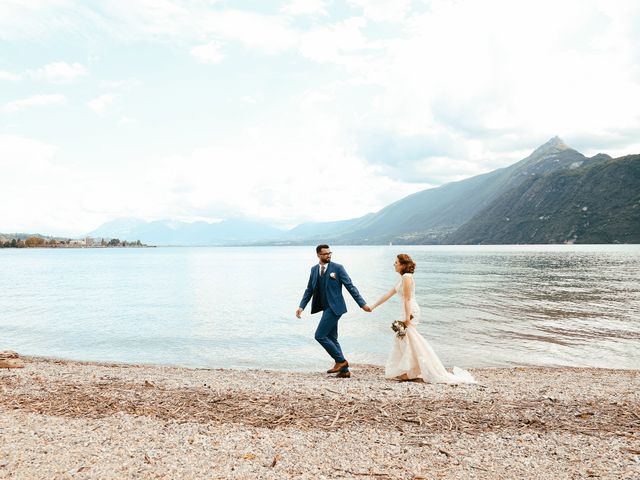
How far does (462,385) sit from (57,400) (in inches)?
379

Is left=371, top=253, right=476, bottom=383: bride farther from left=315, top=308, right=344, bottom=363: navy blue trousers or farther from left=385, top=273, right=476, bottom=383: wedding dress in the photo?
left=315, top=308, right=344, bottom=363: navy blue trousers

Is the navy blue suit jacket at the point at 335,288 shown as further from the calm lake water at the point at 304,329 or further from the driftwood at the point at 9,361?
the driftwood at the point at 9,361

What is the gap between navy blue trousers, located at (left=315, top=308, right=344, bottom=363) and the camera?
12414 millimetres

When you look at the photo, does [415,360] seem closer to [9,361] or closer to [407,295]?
[407,295]

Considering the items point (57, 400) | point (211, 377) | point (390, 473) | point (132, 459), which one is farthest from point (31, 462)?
point (211, 377)

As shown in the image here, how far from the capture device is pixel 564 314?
34281 millimetres

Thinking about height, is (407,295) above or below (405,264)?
below

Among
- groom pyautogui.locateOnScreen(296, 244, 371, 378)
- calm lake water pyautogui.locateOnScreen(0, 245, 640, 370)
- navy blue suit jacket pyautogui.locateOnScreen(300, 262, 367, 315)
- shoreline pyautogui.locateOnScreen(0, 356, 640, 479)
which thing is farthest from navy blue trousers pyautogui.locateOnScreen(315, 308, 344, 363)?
calm lake water pyautogui.locateOnScreen(0, 245, 640, 370)

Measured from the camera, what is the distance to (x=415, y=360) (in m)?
12.5

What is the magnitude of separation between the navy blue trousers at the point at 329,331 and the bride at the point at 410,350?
1172 millimetres

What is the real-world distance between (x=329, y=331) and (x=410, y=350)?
2.28 m

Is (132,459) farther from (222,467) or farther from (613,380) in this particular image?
(613,380)

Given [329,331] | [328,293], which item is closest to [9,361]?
[329,331]

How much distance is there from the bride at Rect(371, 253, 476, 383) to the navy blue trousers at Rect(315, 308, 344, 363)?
3.84 ft
